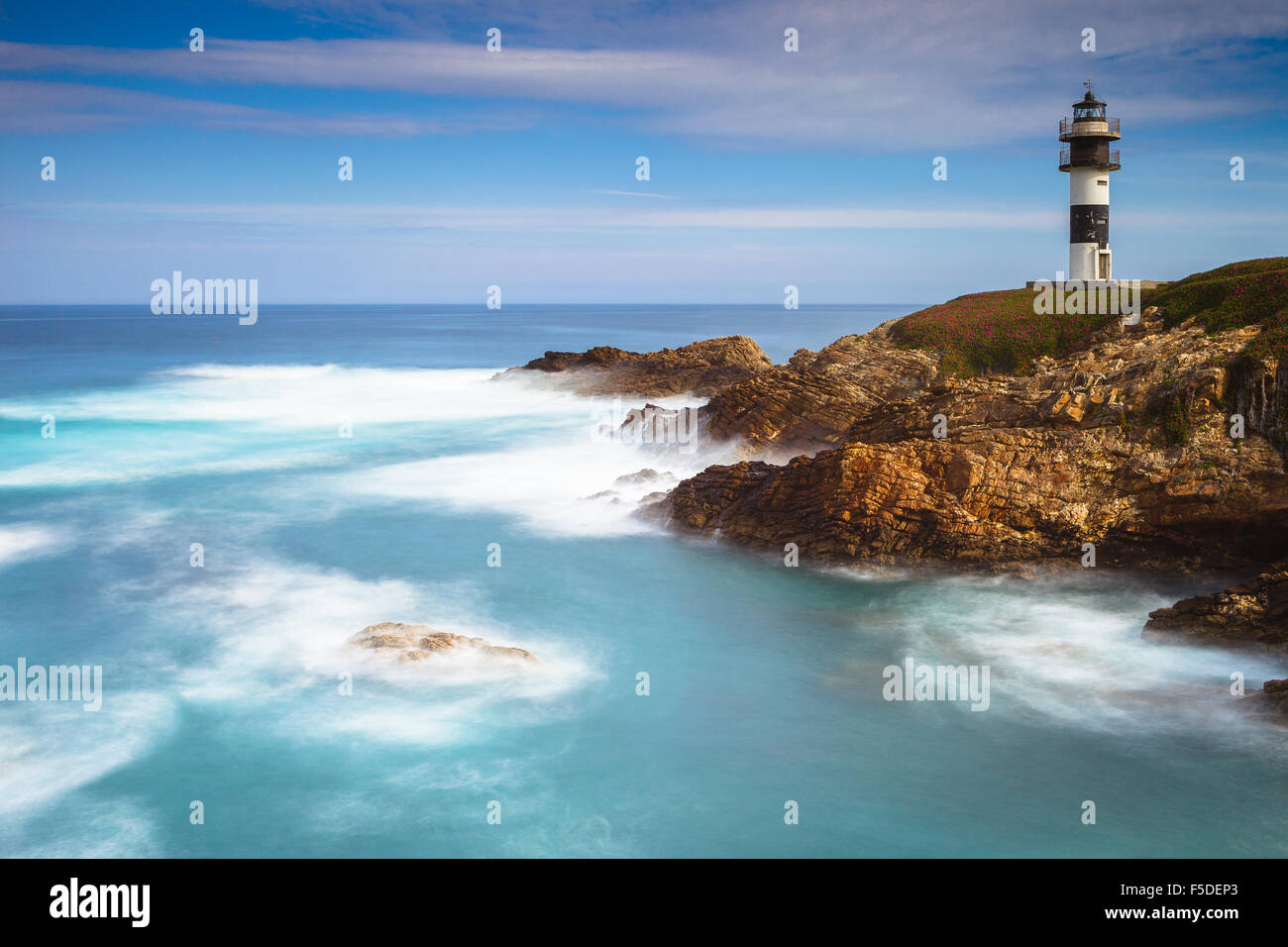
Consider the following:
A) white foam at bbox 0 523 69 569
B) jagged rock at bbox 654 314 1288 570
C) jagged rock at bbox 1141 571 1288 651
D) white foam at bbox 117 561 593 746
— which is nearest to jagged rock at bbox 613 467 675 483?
jagged rock at bbox 654 314 1288 570

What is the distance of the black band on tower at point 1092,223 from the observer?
31.5m

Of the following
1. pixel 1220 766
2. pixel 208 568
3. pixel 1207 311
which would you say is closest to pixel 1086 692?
pixel 1220 766

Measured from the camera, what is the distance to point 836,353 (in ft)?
97.7

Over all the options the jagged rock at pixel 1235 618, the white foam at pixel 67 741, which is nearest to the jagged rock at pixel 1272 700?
the jagged rock at pixel 1235 618

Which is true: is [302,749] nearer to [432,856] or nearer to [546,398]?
[432,856]

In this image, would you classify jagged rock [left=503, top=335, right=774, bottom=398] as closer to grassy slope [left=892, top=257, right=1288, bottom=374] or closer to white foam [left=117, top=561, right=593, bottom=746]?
grassy slope [left=892, top=257, right=1288, bottom=374]

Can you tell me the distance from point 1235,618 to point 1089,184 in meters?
23.3

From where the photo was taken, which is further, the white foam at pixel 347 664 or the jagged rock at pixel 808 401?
the jagged rock at pixel 808 401

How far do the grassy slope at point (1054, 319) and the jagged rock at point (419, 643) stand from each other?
13122mm

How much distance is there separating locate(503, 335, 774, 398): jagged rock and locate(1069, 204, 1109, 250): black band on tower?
11.6 meters

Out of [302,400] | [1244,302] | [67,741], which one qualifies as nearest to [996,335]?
[1244,302]

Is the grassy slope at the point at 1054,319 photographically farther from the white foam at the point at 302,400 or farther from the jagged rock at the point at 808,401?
the white foam at the point at 302,400

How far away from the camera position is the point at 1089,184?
3139cm

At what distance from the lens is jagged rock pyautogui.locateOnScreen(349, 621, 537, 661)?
41.5 feet
